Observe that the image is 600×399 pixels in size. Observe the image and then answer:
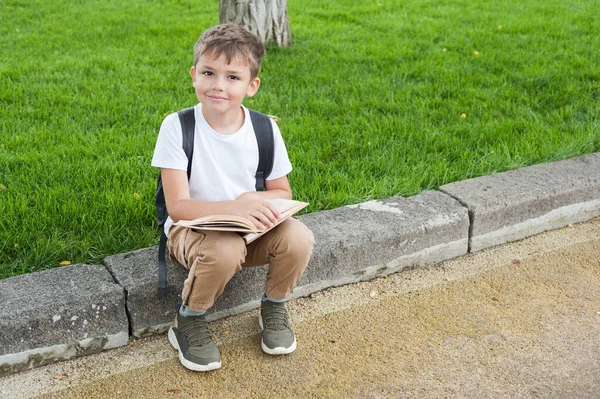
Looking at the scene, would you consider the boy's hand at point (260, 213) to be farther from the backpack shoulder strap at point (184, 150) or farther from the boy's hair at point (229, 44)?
the boy's hair at point (229, 44)

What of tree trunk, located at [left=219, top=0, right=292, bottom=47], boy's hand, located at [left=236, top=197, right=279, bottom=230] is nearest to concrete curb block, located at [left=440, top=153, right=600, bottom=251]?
boy's hand, located at [left=236, top=197, right=279, bottom=230]

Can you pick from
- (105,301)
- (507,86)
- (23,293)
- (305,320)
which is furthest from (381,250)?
(507,86)

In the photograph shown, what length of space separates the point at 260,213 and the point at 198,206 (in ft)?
0.75

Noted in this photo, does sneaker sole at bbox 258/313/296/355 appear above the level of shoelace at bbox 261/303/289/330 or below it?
below

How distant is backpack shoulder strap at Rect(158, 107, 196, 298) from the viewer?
2.60 meters

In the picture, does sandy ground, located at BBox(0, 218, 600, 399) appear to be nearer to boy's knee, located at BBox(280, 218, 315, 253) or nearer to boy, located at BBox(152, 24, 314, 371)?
boy, located at BBox(152, 24, 314, 371)

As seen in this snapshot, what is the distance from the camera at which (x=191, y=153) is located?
2615 millimetres

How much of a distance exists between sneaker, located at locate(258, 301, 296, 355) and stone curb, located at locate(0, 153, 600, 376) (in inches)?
7.6

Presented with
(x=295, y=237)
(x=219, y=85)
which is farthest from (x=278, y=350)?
(x=219, y=85)

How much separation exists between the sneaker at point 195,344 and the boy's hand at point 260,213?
46 cm

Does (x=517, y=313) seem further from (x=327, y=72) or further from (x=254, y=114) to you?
(x=327, y=72)

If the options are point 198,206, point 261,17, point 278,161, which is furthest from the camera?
point 261,17

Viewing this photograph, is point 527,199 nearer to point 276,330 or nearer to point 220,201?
point 276,330

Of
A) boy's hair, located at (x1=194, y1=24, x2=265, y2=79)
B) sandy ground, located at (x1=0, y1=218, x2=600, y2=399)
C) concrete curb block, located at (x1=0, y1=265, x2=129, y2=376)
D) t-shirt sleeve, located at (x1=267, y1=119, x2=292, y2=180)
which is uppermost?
boy's hair, located at (x1=194, y1=24, x2=265, y2=79)
